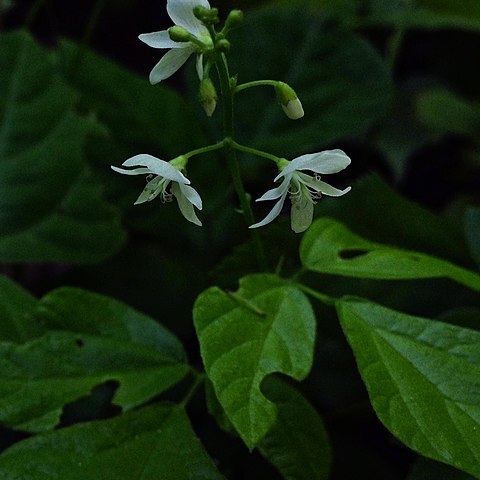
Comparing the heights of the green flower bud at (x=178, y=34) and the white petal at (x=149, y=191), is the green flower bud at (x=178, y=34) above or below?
above

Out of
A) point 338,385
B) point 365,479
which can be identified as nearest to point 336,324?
point 338,385

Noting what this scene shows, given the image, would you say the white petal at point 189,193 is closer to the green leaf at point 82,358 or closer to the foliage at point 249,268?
the foliage at point 249,268

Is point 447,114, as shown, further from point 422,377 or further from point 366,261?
point 422,377

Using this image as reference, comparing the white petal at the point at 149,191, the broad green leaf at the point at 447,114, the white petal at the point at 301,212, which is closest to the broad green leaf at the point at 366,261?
the white petal at the point at 301,212

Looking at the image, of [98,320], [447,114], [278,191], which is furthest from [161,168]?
[447,114]

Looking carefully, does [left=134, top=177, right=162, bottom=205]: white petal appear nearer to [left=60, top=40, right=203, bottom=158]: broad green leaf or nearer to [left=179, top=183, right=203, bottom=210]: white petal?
[left=179, top=183, right=203, bottom=210]: white petal

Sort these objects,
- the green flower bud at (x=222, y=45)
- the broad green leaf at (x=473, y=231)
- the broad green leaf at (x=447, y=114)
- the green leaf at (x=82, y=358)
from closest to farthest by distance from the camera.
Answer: the green flower bud at (x=222, y=45), the green leaf at (x=82, y=358), the broad green leaf at (x=473, y=231), the broad green leaf at (x=447, y=114)

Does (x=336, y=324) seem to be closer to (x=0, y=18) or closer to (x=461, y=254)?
(x=461, y=254)
